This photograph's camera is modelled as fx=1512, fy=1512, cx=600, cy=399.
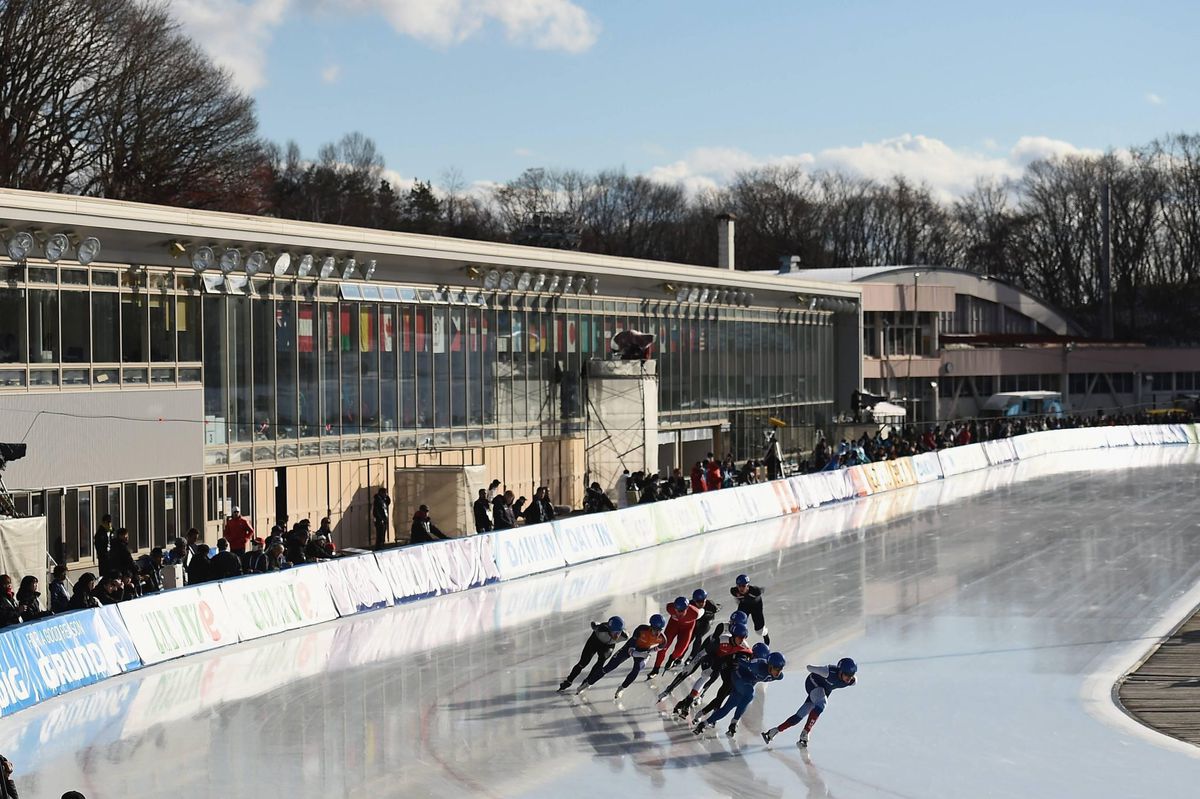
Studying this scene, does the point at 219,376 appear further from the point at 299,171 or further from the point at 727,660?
the point at 299,171

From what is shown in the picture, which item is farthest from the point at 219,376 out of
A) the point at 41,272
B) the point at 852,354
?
the point at 852,354

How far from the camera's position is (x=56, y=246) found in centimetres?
2550

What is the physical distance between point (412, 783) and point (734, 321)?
38.8m

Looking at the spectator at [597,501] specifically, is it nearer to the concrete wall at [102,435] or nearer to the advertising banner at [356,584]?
the concrete wall at [102,435]

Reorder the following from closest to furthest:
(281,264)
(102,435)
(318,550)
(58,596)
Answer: (58,596), (318,550), (102,435), (281,264)

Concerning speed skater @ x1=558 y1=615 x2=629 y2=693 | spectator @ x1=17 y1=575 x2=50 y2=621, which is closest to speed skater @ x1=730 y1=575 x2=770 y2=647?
speed skater @ x1=558 y1=615 x2=629 y2=693

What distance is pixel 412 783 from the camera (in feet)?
47.9

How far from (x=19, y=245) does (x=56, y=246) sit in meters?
0.76

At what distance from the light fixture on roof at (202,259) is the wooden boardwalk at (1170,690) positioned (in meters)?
18.0

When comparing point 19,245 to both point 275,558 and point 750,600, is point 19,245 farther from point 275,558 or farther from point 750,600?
point 750,600

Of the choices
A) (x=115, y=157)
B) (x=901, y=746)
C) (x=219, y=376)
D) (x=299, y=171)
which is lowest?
(x=901, y=746)

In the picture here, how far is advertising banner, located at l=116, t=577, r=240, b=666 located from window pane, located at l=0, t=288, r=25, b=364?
7021 millimetres

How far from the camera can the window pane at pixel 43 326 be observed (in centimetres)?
2578

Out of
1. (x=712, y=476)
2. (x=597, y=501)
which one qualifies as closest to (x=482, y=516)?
(x=597, y=501)
